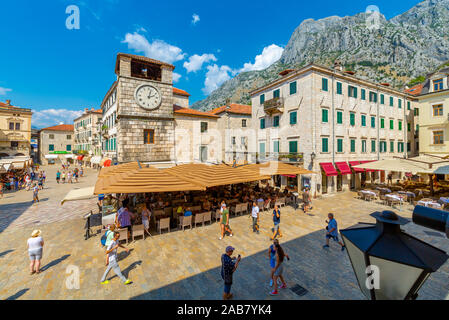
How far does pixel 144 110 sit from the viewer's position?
766 inches

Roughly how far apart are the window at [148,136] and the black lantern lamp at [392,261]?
2061cm

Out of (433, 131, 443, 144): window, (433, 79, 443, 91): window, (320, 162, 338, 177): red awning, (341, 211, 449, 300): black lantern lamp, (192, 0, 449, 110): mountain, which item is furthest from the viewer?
(192, 0, 449, 110): mountain

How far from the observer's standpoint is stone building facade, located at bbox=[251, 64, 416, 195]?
18.4m

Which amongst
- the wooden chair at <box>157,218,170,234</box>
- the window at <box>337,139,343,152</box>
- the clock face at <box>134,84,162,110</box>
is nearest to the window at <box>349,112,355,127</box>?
the window at <box>337,139,343,152</box>

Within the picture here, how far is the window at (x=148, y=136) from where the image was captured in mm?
19711

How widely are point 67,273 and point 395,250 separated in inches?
346

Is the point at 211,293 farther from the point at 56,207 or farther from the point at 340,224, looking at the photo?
the point at 56,207

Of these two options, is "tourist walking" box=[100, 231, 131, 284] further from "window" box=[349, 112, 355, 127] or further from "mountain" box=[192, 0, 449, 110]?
"mountain" box=[192, 0, 449, 110]

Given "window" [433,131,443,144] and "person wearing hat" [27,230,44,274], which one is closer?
"person wearing hat" [27,230,44,274]

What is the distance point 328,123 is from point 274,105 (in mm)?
5872

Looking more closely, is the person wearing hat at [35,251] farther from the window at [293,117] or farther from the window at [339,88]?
the window at [339,88]

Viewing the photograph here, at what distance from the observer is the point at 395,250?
1589 mm

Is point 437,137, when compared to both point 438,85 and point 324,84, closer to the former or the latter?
point 438,85
